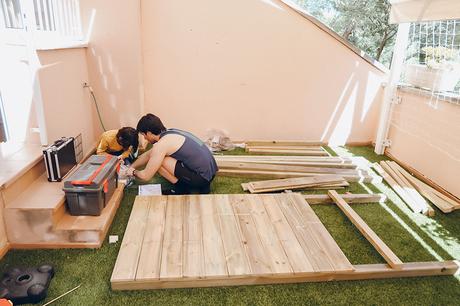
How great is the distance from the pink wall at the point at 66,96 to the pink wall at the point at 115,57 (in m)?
0.17

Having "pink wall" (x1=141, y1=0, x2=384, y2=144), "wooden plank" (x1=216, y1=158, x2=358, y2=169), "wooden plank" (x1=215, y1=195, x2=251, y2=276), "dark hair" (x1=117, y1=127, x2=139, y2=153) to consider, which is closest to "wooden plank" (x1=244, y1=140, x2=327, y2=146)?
"pink wall" (x1=141, y1=0, x2=384, y2=144)

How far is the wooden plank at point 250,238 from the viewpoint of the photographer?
2154 mm

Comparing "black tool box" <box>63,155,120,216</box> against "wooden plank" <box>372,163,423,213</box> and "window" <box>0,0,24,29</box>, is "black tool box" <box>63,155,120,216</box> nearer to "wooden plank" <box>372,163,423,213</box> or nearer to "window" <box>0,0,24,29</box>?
"window" <box>0,0,24,29</box>

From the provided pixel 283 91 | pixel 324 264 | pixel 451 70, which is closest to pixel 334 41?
pixel 283 91

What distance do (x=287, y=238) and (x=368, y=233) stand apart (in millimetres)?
680

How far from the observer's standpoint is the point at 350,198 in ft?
10.5

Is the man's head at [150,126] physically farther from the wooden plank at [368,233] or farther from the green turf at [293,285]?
the wooden plank at [368,233]

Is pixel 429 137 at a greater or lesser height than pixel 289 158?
greater

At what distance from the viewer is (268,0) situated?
4.24 m

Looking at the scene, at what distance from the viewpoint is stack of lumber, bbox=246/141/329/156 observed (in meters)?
4.46

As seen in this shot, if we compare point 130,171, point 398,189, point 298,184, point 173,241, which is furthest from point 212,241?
point 398,189

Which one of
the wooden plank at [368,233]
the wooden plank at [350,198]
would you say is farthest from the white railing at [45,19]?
the wooden plank at [368,233]

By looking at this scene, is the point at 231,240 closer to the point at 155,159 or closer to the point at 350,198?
the point at 155,159

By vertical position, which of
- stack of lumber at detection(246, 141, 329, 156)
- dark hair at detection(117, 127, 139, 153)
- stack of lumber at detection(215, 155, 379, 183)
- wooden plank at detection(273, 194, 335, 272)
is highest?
dark hair at detection(117, 127, 139, 153)
